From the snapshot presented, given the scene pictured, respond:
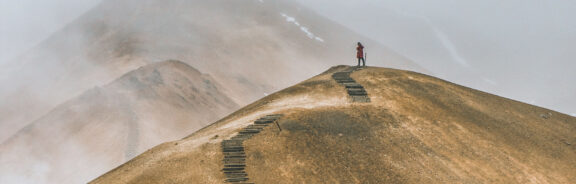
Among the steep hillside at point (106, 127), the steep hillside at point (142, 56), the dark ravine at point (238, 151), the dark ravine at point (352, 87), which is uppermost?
the steep hillside at point (142, 56)

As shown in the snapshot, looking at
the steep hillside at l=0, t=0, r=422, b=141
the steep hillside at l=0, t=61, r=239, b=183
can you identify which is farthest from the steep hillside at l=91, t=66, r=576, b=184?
the steep hillside at l=0, t=0, r=422, b=141

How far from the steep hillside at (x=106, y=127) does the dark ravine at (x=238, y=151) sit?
47554mm

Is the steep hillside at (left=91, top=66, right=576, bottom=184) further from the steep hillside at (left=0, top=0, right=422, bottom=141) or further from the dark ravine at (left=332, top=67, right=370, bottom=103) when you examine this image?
the steep hillside at (left=0, top=0, right=422, bottom=141)

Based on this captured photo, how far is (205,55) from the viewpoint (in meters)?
163

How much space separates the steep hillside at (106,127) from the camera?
84062mm

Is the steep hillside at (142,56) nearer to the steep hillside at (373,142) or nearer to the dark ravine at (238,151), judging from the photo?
the steep hillside at (373,142)

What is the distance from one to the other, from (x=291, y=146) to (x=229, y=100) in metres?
92.9

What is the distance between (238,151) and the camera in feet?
112

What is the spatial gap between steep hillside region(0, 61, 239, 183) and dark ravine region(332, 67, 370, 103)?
4165 centimetres

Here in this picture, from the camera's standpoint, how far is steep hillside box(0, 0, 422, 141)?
129750 millimetres

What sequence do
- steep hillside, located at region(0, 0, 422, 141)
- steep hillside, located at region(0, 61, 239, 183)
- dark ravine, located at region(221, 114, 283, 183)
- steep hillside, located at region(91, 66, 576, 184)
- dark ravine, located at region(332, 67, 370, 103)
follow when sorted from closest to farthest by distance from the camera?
dark ravine, located at region(221, 114, 283, 183) → steep hillside, located at region(91, 66, 576, 184) → dark ravine, located at region(332, 67, 370, 103) → steep hillside, located at region(0, 61, 239, 183) → steep hillside, located at region(0, 0, 422, 141)

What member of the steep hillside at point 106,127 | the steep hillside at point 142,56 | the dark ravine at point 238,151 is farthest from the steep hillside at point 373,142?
the steep hillside at point 142,56

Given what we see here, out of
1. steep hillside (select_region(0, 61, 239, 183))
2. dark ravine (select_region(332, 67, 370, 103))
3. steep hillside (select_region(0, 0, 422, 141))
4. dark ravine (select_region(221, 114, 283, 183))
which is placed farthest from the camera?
steep hillside (select_region(0, 0, 422, 141))

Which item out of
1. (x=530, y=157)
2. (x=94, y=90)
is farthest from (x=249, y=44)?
(x=530, y=157)
